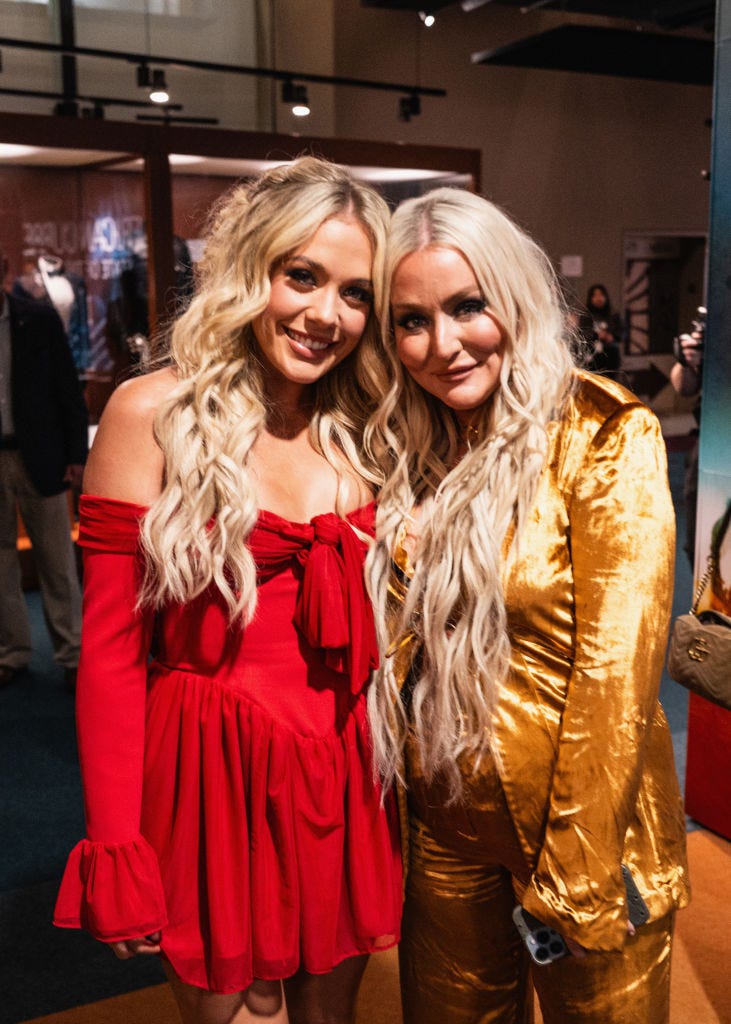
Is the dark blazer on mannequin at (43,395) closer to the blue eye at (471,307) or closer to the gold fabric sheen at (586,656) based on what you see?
the blue eye at (471,307)

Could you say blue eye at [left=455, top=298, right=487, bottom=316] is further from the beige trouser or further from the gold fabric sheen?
the beige trouser

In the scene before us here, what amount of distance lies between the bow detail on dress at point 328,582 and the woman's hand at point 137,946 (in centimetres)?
51

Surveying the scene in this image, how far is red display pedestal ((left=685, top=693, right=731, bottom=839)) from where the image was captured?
3.43 m

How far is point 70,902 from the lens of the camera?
1.67m

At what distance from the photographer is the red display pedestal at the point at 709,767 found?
11.3ft

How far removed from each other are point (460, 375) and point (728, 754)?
2.21 metres

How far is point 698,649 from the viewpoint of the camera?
2.66 meters

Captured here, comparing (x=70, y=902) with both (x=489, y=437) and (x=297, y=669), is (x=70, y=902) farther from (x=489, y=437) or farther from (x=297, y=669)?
(x=489, y=437)

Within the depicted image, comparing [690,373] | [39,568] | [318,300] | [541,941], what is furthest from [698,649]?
[39,568]

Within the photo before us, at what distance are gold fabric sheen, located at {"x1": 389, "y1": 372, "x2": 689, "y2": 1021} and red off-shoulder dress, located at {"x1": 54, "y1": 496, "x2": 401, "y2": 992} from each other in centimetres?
26

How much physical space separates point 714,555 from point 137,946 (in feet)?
6.98

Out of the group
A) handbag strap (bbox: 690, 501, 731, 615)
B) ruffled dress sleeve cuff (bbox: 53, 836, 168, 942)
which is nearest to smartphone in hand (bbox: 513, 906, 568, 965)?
ruffled dress sleeve cuff (bbox: 53, 836, 168, 942)

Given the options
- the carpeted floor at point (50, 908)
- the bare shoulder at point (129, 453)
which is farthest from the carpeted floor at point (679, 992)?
the bare shoulder at point (129, 453)

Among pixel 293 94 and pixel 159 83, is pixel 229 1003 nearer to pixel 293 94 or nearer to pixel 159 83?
pixel 159 83
